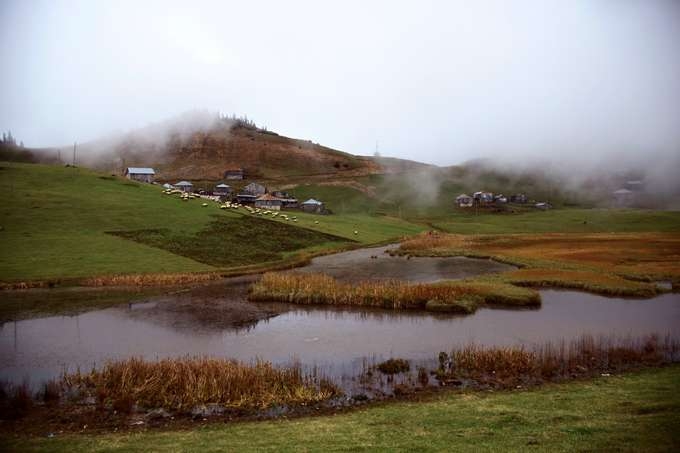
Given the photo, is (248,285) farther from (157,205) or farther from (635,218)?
(635,218)

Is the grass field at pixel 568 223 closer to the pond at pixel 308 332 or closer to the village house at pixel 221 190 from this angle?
the village house at pixel 221 190

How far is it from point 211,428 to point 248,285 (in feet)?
126

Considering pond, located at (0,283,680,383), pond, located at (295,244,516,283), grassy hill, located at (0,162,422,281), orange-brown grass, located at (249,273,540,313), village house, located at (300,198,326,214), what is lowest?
pond, located at (0,283,680,383)

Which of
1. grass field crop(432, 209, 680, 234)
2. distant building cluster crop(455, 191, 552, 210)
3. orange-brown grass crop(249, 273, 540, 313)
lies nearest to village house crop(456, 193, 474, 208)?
distant building cluster crop(455, 191, 552, 210)

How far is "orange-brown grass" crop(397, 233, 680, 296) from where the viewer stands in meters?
54.8

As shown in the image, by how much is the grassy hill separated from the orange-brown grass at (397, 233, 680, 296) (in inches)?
856

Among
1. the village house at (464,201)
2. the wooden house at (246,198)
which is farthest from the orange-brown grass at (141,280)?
the village house at (464,201)

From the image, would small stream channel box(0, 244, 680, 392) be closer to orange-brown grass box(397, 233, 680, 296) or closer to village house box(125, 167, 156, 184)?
orange-brown grass box(397, 233, 680, 296)

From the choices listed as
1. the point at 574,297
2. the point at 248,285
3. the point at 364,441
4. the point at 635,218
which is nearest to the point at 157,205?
the point at 248,285

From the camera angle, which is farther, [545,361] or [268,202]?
[268,202]

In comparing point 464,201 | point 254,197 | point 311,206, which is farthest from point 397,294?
point 464,201

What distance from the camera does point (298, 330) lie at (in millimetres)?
37844

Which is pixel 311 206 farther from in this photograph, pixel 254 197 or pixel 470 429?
pixel 470 429

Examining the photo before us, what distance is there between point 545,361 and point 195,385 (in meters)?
19.3
